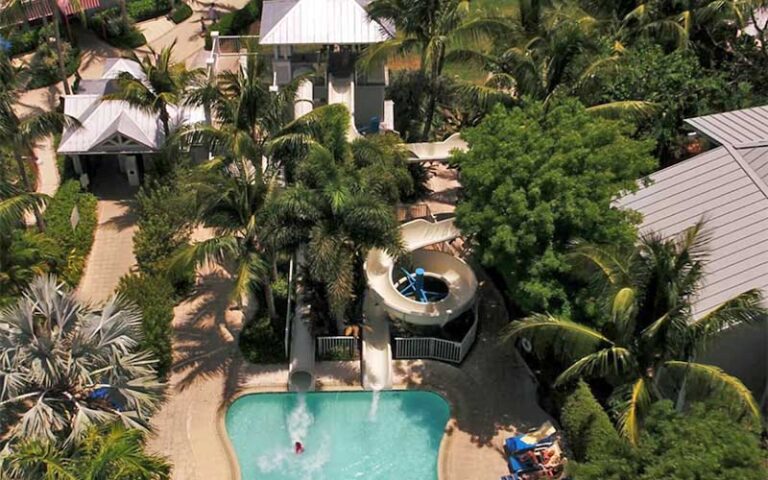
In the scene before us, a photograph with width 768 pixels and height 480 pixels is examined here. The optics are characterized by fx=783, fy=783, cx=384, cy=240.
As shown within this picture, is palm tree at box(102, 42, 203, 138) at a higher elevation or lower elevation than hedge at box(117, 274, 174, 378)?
higher

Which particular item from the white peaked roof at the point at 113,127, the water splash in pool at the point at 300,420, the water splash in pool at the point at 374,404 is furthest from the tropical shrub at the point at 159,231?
the water splash in pool at the point at 374,404

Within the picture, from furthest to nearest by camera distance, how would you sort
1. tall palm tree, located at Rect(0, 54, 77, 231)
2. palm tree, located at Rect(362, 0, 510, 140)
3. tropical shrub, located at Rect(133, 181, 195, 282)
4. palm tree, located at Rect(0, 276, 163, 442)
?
1. palm tree, located at Rect(362, 0, 510, 140)
2. tropical shrub, located at Rect(133, 181, 195, 282)
3. tall palm tree, located at Rect(0, 54, 77, 231)
4. palm tree, located at Rect(0, 276, 163, 442)

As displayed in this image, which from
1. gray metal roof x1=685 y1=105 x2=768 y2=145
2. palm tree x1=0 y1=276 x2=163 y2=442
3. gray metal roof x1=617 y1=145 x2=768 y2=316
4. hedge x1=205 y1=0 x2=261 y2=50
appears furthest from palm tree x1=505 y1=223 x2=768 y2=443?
hedge x1=205 y1=0 x2=261 y2=50

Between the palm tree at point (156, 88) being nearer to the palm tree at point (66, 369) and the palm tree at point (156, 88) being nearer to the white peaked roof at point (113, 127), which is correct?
the white peaked roof at point (113, 127)

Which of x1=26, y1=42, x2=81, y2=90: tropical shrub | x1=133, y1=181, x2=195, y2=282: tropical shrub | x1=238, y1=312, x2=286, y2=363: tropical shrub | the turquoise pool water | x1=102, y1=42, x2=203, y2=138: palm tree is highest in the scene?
x1=102, y1=42, x2=203, y2=138: palm tree

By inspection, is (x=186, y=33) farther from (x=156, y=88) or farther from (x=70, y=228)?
(x=70, y=228)

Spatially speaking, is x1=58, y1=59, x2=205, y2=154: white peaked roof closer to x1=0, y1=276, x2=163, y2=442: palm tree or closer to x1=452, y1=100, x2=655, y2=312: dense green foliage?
x1=0, y1=276, x2=163, y2=442: palm tree

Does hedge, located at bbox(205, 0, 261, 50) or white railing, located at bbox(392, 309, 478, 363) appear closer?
white railing, located at bbox(392, 309, 478, 363)
